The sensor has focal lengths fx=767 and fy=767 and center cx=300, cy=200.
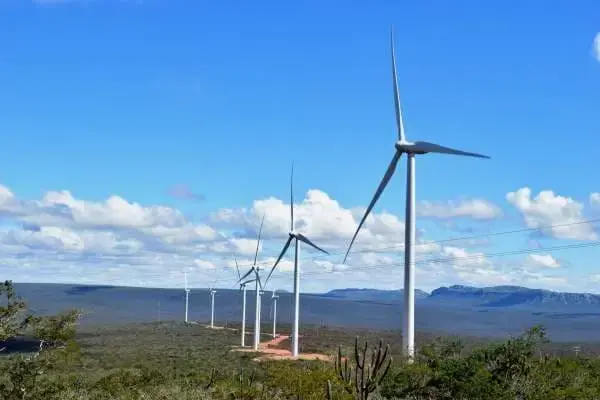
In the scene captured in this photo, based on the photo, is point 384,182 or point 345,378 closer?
point 345,378

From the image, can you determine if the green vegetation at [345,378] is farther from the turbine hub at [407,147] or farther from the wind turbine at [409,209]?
the turbine hub at [407,147]

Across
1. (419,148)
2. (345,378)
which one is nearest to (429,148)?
(419,148)

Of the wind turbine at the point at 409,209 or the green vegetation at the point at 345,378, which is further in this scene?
the wind turbine at the point at 409,209

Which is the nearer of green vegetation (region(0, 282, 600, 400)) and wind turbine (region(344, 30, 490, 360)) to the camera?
green vegetation (region(0, 282, 600, 400))

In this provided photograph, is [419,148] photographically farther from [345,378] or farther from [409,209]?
[345,378]

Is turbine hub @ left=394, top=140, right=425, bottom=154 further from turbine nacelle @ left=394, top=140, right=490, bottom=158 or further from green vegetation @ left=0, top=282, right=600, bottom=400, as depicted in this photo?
green vegetation @ left=0, top=282, right=600, bottom=400

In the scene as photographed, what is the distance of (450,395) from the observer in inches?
1570

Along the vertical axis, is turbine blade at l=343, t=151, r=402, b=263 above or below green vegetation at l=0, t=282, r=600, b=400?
above

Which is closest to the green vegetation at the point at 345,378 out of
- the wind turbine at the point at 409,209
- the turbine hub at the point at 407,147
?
the wind turbine at the point at 409,209

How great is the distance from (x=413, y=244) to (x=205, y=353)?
58132 mm

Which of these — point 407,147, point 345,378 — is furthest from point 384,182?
point 345,378

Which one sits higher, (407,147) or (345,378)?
(407,147)

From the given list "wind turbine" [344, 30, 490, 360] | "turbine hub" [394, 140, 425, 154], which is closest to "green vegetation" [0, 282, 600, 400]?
"wind turbine" [344, 30, 490, 360]

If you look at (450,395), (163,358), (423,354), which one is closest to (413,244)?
(423,354)
